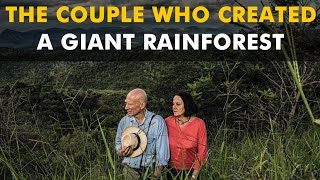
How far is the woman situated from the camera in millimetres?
4016

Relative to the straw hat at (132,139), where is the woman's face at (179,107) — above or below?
above

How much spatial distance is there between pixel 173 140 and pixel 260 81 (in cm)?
1110

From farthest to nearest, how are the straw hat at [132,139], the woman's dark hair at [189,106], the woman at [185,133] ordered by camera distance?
the woman's dark hair at [189,106] → the woman at [185,133] → the straw hat at [132,139]

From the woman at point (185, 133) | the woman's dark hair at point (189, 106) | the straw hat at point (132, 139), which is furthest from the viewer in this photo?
the woman's dark hair at point (189, 106)

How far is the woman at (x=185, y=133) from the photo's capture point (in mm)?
4016

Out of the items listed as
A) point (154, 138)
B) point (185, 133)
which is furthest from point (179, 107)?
point (154, 138)

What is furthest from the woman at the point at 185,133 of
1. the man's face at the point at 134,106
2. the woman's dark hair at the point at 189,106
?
the man's face at the point at 134,106

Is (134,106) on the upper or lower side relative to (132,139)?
upper

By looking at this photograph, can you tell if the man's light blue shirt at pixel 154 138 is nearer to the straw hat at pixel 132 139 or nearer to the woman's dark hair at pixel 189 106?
the straw hat at pixel 132 139

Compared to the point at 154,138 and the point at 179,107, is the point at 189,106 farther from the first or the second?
the point at 154,138

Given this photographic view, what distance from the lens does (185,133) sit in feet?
13.5

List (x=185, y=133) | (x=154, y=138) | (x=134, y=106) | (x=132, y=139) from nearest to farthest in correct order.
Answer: (x=132, y=139), (x=154, y=138), (x=185, y=133), (x=134, y=106)

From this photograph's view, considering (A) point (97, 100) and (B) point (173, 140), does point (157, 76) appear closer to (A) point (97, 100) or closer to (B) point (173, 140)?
(A) point (97, 100)

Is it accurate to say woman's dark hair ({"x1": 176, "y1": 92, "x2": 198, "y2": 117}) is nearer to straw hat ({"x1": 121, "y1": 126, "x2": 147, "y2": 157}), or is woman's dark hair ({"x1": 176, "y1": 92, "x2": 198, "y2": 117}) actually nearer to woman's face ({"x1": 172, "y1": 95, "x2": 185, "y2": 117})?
woman's face ({"x1": 172, "y1": 95, "x2": 185, "y2": 117})
